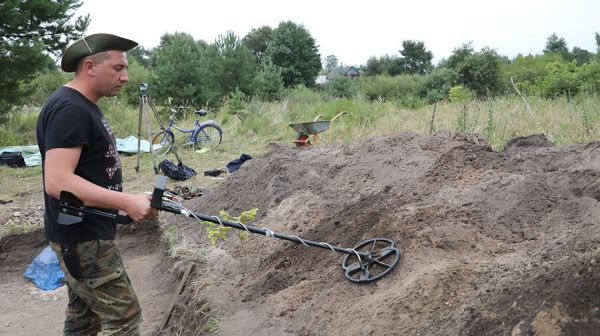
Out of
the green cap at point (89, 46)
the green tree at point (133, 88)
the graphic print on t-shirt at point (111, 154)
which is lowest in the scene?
the green tree at point (133, 88)

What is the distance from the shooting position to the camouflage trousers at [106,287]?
8.47 feet

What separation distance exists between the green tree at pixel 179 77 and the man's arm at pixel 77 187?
13.5 m

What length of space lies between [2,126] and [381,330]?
47.0ft

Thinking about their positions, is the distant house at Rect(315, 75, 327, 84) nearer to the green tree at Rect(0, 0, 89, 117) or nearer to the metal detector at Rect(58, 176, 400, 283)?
the green tree at Rect(0, 0, 89, 117)

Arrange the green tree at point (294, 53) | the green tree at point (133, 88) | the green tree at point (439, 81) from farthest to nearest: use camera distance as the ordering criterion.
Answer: the green tree at point (294, 53) → the green tree at point (439, 81) → the green tree at point (133, 88)

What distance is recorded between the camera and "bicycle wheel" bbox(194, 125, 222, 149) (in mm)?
12188

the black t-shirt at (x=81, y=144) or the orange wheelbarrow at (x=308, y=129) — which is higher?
the black t-shirt at (x=81, y=144)

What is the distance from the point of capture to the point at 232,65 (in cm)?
1783

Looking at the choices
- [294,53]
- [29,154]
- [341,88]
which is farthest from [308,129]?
[294,53]

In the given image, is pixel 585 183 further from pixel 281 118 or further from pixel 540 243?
pixel 281 118

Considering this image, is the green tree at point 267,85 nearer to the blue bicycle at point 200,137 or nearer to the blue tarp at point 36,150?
the blue bicycle at point 200,137

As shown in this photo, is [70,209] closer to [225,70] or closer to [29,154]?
[29,154]

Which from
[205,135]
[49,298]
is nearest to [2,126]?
[205,135]

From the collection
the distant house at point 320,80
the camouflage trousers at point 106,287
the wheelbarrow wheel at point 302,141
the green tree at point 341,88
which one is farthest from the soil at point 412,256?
the distant house at point 320,80
